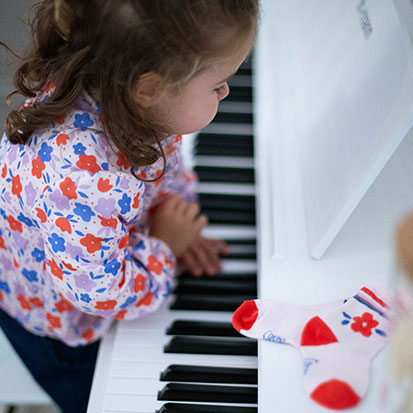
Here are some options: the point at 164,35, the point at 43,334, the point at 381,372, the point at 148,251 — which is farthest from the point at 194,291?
the point at 164,35

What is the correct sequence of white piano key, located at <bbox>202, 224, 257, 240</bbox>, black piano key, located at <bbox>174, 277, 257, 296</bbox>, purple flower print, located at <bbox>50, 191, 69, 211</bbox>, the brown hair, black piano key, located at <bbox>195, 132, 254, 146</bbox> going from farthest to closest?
black piano key, located at <bbox>195, 132, 254, 146</bbox> → white piano key, located at <bbox>202, 224, 257, 240</bbox> → black piano key, located at <bbox>174, 277, 257, 296</bbox> → purple flower print, located at <bbox>50, 191, 69, 211</bbox> → the brown hair

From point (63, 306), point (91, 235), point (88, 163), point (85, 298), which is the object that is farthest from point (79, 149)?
point (63, 306)

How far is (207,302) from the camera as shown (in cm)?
102

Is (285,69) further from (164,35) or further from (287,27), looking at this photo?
(164,35)

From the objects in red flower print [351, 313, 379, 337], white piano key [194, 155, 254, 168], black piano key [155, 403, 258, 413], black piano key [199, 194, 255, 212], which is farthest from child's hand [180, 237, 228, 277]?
red flower print [351, 313, 379, 337]

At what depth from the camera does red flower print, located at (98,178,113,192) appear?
739 millimetres

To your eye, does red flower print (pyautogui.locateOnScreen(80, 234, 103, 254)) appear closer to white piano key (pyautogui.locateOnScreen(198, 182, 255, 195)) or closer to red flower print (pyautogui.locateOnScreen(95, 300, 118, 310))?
red flower print (pyautogui.locateOnScreen(95, 300, 118, 310))

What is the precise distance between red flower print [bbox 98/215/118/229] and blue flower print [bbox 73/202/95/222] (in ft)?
0.05

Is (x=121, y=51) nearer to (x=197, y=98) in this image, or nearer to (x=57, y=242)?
(x=197, y=98)

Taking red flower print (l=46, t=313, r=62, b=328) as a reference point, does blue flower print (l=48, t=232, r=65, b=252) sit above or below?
above

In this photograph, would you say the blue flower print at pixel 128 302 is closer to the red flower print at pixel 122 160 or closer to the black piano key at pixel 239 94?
the red flower print at pixel 122 160

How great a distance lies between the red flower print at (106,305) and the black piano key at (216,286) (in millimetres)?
223

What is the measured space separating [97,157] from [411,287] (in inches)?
18.4

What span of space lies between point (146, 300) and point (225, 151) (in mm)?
480
